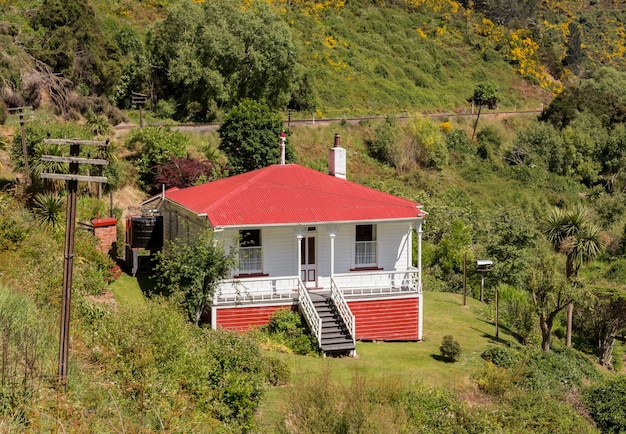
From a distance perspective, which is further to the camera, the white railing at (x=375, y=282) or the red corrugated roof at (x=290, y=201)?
the white railing at (x=375, y=282)

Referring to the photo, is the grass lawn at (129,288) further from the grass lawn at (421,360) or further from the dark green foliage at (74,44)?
the dark green foliage at (74,44)

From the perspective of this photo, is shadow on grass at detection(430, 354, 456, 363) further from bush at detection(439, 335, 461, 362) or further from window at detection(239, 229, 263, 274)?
window at detection(239, 229, 263, 274)

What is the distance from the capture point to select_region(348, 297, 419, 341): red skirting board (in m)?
22.0

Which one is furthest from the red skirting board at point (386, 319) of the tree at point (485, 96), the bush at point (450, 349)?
the tree at point (485, 96)

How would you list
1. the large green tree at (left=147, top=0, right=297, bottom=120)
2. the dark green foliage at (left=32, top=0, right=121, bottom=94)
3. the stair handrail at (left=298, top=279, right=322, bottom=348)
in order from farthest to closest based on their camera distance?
the large green tree at (left=147, top=0, right=297, bottom=120) < the dark green foliage at (left=32, top=0, right=121, bottom=94) < the stair handrail at (left=298, top=279, right=322, bottom=348)

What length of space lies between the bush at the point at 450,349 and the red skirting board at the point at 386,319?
206 centimetres

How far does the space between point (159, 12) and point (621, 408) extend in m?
52.8

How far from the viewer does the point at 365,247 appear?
23375 mm

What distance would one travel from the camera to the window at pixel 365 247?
76.4 ft

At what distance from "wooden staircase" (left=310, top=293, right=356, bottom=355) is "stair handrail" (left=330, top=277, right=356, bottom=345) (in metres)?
0.08

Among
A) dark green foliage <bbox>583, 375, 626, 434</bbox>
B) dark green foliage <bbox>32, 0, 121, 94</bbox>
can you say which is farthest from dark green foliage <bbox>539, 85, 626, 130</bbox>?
dark green foliage <bbox>583, 375, 626, 434</bbox>

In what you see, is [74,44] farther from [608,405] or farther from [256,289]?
[608,405]

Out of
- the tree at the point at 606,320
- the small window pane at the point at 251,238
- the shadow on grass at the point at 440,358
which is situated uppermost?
the small window pane at the point at 251,238

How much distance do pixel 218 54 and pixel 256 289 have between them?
28067 mm
